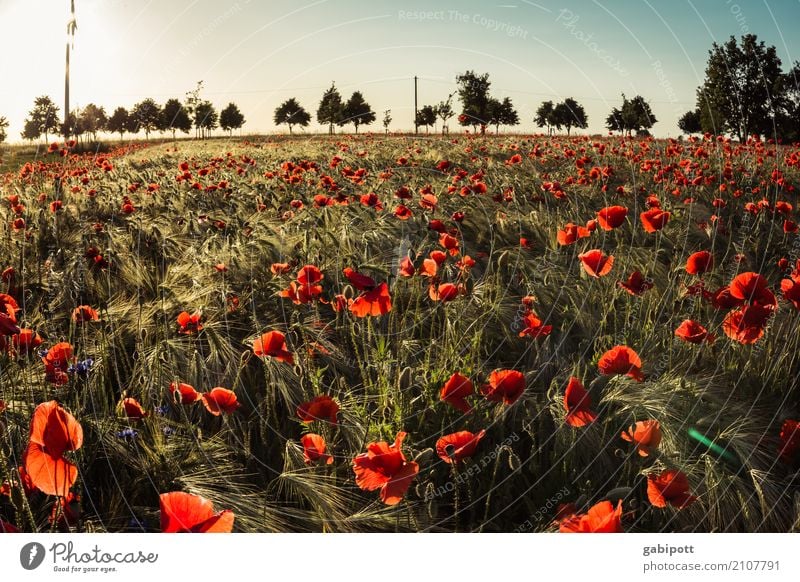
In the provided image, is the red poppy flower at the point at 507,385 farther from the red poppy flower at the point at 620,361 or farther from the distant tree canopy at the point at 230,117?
the distant tree canopy at the point at 230,117

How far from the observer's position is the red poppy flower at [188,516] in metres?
1.18

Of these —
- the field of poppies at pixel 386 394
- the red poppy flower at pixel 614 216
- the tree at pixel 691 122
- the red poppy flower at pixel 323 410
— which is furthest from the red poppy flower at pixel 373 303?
the tree at pixel 691 122

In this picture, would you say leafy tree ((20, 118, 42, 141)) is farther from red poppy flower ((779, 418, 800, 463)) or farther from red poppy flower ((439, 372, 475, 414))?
red poppy flower ((779, 418, 800, 463))

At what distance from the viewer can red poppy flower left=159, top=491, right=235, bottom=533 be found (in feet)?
3.88

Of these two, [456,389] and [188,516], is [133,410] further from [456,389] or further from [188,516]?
→ [456,389]

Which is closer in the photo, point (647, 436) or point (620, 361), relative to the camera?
point (647, 436)

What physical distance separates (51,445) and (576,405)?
1.32 m

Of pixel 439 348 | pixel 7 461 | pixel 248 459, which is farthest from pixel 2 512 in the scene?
pixel 439 348

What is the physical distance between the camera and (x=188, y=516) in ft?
3.92

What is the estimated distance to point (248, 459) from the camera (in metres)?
1.99

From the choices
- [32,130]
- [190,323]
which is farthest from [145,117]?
[190,323]

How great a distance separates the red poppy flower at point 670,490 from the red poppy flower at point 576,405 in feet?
0.78

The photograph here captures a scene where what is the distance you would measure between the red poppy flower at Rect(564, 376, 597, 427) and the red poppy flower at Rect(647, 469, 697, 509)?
24 cm

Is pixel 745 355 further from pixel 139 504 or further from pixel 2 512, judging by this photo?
pixel 2 512
